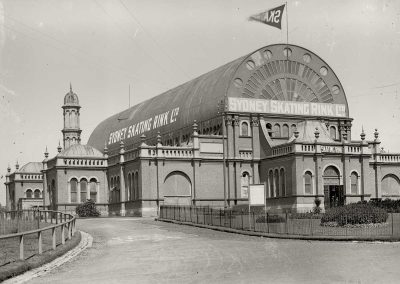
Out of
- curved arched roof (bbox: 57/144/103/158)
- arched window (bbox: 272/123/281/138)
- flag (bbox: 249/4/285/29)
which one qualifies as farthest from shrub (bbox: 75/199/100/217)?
flag (bbox: 249/4/285/29)

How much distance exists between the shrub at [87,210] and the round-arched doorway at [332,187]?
19.9 metres

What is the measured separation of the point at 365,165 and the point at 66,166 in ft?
88.2

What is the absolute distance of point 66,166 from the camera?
208 feet

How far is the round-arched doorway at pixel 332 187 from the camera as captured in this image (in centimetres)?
5681

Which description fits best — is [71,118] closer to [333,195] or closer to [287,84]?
[287,84]

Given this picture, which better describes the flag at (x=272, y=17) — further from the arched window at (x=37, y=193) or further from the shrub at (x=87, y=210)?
the arched window at (x=37, y=193)

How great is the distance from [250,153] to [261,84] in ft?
21.1

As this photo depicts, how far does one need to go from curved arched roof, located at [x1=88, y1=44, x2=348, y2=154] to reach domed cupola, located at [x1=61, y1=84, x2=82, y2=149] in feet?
59.0

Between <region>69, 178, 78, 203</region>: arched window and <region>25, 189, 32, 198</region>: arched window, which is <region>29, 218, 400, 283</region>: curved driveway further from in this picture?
<region>25, 189, 32, 198</region>: arched window

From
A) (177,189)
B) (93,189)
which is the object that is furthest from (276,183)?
(93,189)

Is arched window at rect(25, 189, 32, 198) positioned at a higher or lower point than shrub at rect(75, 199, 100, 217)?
higher

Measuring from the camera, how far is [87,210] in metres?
59.6

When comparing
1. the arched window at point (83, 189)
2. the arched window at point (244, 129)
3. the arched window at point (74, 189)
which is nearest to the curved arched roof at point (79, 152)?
the arched window at point (83, 189)

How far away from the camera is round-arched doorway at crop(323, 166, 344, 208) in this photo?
56812 mm
